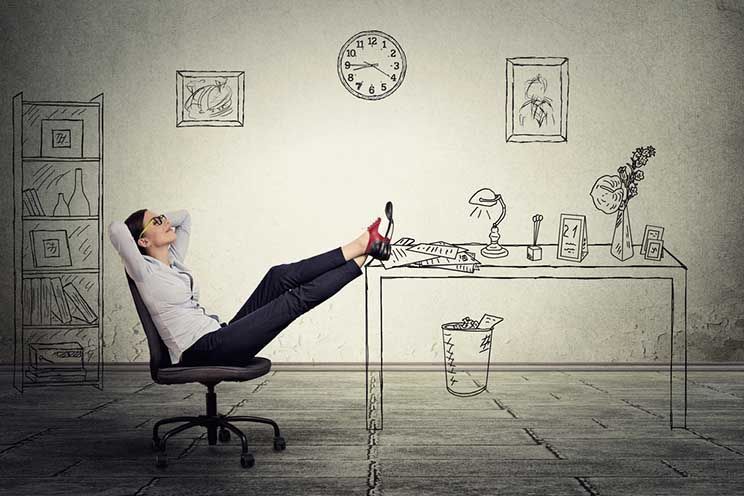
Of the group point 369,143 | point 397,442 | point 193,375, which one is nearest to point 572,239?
point 369,143

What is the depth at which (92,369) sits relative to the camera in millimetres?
5980

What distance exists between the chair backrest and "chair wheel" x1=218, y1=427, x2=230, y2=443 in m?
0.44

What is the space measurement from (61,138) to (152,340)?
3.08 metres

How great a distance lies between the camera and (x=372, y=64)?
607 centimetres

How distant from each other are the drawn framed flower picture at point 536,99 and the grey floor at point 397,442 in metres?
1.76

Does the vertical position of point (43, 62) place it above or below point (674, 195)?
above

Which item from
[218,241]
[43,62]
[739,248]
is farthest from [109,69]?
[739,248]

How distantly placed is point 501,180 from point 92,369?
3194 millimetres

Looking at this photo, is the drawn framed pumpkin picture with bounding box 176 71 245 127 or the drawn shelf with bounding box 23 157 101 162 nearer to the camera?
the drawn shelf with bounding box 23 157 101 162

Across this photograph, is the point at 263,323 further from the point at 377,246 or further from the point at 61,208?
the point at 61,208

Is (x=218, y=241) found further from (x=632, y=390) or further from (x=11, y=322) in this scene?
(x=632, y=390)

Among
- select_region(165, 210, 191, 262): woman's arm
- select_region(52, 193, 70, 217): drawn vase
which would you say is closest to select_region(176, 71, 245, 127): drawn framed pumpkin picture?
select_region(52, 193, 70, 217): drawn vase

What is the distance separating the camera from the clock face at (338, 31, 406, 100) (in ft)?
19.9

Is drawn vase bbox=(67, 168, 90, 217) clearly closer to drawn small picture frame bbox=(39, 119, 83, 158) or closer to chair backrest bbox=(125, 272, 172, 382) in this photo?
drawn small picture frame bbox=(39, 119, 83, 158)
